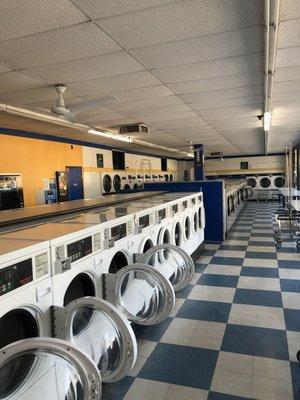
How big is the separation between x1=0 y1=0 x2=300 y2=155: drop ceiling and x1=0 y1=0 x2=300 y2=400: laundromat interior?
0.06ft

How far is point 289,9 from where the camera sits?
7.82ft

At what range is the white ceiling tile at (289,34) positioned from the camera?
2.63 metres

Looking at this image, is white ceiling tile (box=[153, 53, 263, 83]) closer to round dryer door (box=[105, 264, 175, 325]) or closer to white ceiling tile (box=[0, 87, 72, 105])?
white ceiling tile (box=[0, 87, 72, 105])

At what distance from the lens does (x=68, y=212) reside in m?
3.35

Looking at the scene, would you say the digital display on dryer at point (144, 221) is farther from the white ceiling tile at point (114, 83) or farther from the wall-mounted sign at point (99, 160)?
the wall-mounted sign at point (99, 160)

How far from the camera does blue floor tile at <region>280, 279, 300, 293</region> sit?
379cm

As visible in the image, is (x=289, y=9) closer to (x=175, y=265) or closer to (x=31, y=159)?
Result: (x=175, y=265)

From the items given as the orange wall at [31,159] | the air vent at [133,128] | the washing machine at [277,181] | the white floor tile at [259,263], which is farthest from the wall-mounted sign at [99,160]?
the washing machine at [277,181]

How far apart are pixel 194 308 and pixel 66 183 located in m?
6.08

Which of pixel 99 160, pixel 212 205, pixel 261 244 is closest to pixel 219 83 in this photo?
pixel 212 205

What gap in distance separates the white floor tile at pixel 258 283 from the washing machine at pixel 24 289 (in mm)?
2760

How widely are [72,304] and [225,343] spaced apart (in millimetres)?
1443

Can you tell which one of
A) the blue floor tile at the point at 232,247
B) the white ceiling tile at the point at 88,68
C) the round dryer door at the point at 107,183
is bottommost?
the blue floor tile at the point at 232,247

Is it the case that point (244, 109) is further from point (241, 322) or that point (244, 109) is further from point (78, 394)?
point (78, 394)
